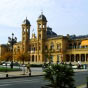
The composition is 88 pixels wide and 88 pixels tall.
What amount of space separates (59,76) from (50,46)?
303 feet

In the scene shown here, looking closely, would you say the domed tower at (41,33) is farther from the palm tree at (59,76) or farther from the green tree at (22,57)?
the palm tree at (59,76)

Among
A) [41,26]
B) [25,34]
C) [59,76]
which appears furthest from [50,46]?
[59,76]

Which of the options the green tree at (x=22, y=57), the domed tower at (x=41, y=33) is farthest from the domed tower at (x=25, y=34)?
the domed tower at (x=41, y=33)

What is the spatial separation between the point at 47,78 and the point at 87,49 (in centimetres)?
7974

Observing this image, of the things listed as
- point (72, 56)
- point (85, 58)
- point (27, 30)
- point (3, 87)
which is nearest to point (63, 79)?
point (3, 87)

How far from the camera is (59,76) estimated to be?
12.0 meters

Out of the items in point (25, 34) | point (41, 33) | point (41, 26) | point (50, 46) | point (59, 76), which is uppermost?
point (41, 26)

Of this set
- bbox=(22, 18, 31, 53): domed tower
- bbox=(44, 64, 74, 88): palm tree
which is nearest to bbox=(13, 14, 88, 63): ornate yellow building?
bbox=(22, 18, 31, 53): domed tower

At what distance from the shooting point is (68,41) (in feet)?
332

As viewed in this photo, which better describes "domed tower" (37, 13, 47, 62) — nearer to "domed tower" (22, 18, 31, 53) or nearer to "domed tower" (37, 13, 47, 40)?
"domed tower" (37, 13, 47, 40)

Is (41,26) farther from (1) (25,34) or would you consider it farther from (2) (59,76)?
(2) (59,76)

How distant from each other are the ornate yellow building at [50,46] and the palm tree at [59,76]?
78.5 metres

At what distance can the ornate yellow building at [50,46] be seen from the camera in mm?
95438

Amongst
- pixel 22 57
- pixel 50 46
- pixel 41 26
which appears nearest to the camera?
pixel 22 57
